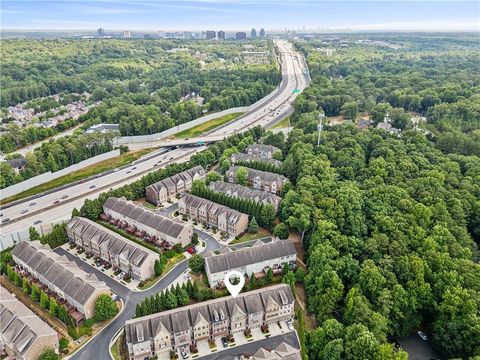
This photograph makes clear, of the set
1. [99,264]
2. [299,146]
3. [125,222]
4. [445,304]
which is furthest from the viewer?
[299,146]

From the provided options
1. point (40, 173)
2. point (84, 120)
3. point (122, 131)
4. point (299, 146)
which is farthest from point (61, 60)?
point (299, 146)

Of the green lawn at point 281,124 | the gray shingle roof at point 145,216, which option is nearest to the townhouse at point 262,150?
the green lawn at point 281,124

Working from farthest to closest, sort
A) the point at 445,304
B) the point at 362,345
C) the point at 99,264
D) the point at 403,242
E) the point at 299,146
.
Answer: the point at 299,146 < the point at 99,264 < the point at 403,242 < the point at 445,304 < the point at 362,345

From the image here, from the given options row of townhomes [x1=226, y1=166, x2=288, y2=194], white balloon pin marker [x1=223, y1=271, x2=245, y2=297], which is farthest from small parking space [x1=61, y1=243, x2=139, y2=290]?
row of townhomes [x1=226, y1=166, x2=288, y2=194]

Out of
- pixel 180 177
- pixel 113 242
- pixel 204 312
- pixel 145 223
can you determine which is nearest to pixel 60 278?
pixel 113 242

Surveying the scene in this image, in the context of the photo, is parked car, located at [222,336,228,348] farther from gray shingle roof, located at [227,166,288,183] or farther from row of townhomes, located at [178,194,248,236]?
gray shingle roof, located at [227,166,288,183]

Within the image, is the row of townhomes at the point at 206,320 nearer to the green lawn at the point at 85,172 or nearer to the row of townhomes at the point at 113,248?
the row of townhomes at the point at 113,248

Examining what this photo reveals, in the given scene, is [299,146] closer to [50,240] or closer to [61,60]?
[50,240]
